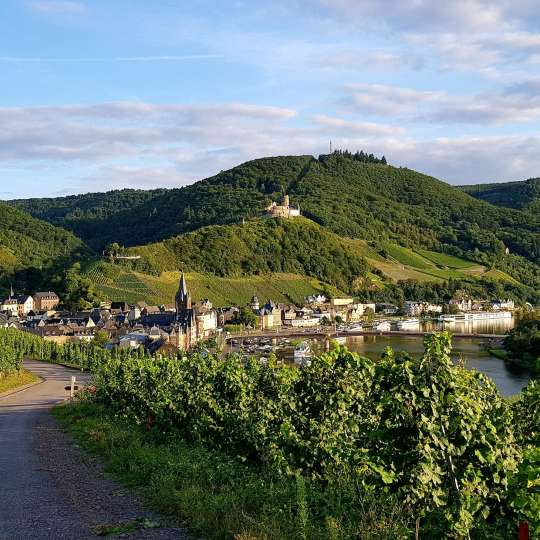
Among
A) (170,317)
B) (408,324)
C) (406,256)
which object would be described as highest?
(406,256)

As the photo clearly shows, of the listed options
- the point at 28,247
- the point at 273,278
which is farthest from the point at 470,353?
the point at 28,247

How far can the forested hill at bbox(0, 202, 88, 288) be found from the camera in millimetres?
108875

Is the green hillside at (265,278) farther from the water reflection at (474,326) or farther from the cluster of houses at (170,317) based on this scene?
the water reflection at (474,326)

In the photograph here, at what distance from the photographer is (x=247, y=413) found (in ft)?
44.0

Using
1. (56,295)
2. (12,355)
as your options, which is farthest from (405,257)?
(12,355)

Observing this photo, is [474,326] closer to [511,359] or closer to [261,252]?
[261,252]

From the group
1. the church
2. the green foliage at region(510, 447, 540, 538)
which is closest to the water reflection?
the church

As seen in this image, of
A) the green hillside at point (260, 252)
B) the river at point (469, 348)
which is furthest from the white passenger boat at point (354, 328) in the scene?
the green hillside at point (260, 252)

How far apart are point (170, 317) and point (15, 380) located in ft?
140

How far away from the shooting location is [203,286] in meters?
115

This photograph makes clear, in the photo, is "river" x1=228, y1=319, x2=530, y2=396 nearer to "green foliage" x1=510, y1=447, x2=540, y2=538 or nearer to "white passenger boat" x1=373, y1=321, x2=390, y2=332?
"white passenger boat" x1=373, y1=321, x2=390, y2=332

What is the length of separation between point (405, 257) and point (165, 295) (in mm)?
78732

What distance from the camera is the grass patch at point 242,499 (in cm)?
729

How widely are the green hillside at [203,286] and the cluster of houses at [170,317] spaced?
340cm
